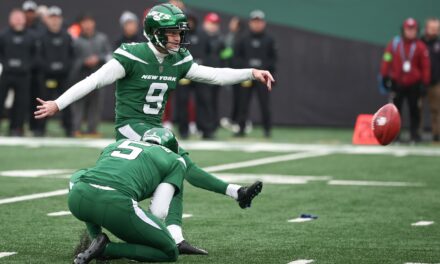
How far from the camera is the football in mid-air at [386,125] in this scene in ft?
33.3

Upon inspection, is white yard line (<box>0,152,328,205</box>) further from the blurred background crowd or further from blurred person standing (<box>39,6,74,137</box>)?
blurred person standing (<box>39,6,74,137</box>)

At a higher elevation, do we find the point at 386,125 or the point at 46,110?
the point at 46,110

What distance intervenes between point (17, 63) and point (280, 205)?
10.1 m

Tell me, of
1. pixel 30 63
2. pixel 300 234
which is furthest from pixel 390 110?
pixel 30 63

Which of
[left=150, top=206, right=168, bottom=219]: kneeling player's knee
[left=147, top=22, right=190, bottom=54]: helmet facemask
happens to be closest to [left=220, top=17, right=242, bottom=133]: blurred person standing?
[left=147, top=22, right=190, bottom=54]: helmet facemask

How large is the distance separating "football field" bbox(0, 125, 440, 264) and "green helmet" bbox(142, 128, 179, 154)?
78cm

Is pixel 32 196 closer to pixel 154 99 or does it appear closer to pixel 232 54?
pixel 154 99

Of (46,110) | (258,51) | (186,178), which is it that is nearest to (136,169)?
(46,110)

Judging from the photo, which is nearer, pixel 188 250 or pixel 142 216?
pixel 142 216

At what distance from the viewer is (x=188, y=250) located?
26.0 ft

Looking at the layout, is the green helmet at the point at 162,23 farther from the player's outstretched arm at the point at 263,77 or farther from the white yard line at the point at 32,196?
the white yard line at the point at 32,196

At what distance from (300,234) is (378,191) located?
357 cm

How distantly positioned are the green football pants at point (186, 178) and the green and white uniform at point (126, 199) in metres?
0.60

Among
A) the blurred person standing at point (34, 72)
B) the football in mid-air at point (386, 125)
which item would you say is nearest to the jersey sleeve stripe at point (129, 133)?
the football in mid-air at point (386, 125)
